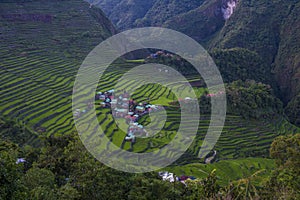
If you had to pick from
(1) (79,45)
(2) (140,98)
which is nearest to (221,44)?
(1) (79,45)

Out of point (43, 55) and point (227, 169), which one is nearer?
point (227, 169)

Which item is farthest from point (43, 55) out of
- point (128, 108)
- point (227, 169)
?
point (227, 169)

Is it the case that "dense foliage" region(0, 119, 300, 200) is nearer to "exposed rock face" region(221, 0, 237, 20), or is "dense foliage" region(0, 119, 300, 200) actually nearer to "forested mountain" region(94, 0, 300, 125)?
"forested mountain" region(94, 0, 300, 125)

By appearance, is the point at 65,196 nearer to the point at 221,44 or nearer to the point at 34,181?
the point at 34,181

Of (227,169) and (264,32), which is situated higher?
(264,32)

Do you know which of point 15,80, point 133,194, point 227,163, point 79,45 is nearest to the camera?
point 133,194

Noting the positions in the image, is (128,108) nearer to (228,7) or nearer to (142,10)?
(228,7)

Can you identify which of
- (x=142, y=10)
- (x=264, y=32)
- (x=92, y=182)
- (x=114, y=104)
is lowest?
(x=142, y=10)
